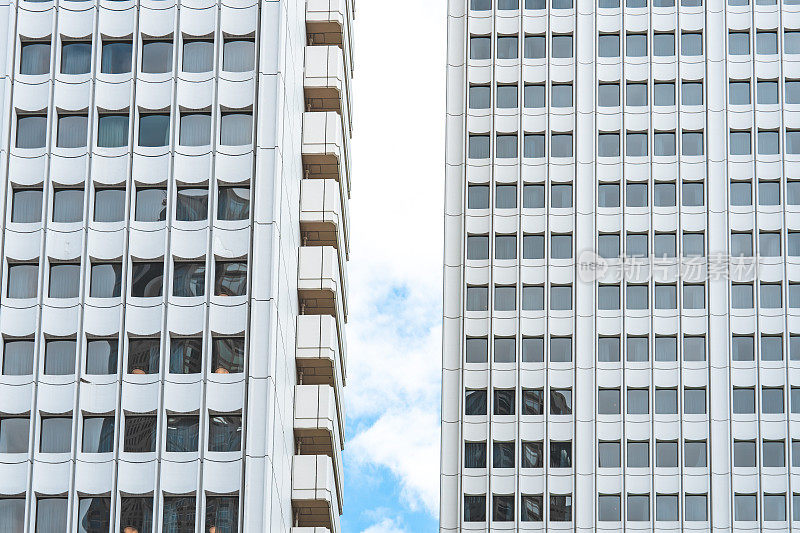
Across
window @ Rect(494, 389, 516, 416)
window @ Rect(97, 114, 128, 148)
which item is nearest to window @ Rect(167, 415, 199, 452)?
window @ Rect(97, 114, 128, 148)

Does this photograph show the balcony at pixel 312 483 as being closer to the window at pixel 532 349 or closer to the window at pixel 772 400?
the window at pixel 532 349

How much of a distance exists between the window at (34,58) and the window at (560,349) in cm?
3416

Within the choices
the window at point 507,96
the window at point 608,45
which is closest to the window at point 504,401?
the window at point 507,96

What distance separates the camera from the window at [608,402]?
283ft

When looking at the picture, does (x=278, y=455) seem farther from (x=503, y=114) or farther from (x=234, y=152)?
(x=503, y=114)

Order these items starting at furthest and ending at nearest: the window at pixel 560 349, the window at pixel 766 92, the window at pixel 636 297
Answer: the window at pixel 766 92, the window at pixel 636 297, the window at pixel 560 349

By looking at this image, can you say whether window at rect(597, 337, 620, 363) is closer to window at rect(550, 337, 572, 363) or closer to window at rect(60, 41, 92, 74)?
window at rect(550, 337, 572, 363)

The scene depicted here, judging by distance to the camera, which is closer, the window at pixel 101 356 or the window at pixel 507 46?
the window at pixel 101 356

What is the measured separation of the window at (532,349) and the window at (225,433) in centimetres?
3265

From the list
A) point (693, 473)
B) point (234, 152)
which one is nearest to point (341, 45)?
point (234, 152)

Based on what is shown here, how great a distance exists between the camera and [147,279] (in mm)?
58938

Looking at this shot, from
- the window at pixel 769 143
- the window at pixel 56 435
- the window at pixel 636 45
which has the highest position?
the window at pixel 636 45

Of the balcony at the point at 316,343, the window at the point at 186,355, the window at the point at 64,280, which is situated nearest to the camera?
the window at the point at 186,355

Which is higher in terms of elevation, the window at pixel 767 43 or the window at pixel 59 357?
the window at pixel 767 43
